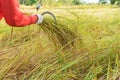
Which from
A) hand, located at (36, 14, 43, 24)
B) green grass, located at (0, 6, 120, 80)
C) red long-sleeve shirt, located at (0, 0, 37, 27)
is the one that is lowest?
green grass, located at (0, 6, 120, 80)

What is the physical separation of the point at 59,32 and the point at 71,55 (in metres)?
0.19

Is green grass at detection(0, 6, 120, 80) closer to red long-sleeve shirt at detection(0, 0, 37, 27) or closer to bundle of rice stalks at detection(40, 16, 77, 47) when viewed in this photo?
bundle of rice stalks at detection(40, 16, 77, 47)

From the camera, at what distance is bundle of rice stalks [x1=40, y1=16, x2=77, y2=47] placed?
2176mm

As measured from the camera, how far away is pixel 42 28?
221 cm

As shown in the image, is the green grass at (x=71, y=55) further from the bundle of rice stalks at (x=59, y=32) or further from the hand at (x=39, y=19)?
the hand at (x=39, y=19)

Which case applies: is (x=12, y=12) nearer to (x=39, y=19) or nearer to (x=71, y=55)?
(x=39, y=19)

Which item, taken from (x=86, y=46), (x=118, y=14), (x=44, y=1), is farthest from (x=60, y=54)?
(x=44, y=1)

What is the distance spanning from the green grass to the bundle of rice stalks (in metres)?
0.02

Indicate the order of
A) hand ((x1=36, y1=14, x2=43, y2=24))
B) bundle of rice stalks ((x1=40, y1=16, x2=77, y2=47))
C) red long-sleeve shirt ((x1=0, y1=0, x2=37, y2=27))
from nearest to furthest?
red long-sleeve shirt ((x1=0, y1=0, x2=37, y2=27)) < hand ((x1=36, y1=14, x2=43, y2=24)) < bundle of rice stalks ((x1=40, y1=16, x2=77, y2=47))

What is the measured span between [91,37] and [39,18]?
335 mm

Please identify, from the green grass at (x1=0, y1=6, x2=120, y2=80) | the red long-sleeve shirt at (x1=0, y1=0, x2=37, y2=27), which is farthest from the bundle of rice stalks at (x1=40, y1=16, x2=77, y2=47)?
the red long-sleeve shirt at (x1=0, y1=0, x2=37, y2=27)

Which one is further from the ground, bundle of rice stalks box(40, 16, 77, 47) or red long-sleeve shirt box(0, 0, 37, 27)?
red long-sleeve shirt box(0, 0, 37, 27)

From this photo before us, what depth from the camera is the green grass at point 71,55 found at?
191cm

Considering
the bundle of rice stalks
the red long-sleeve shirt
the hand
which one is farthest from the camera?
the bundle of rice stalks
